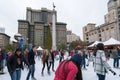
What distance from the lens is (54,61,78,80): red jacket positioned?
252cm

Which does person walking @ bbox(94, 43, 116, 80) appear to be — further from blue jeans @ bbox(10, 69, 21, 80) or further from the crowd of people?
blue jeans @ bbox(10, 69, 21, 80)

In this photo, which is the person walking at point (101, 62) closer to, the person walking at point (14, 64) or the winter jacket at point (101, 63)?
the winter jacket at point (101, 63)

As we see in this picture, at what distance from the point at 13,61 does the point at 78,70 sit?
359cm

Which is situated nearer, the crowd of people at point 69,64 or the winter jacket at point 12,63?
the crowd of people at point 69,64

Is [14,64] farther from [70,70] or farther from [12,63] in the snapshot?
[70,70]

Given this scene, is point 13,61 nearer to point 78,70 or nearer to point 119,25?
point 78,70

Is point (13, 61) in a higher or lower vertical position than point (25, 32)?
lower

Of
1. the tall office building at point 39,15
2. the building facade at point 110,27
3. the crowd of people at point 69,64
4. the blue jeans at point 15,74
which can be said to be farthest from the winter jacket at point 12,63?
the tall office building at point 39,15

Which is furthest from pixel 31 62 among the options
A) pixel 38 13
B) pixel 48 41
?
pixel 38 13

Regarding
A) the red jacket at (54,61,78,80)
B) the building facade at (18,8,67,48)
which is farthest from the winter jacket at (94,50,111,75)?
the building facade at (18,8,67,48)

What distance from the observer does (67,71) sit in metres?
2.58

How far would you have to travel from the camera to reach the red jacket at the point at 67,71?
2521 mm

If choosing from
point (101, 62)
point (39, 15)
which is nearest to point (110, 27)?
point (39, 15)

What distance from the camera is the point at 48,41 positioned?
44.9m
